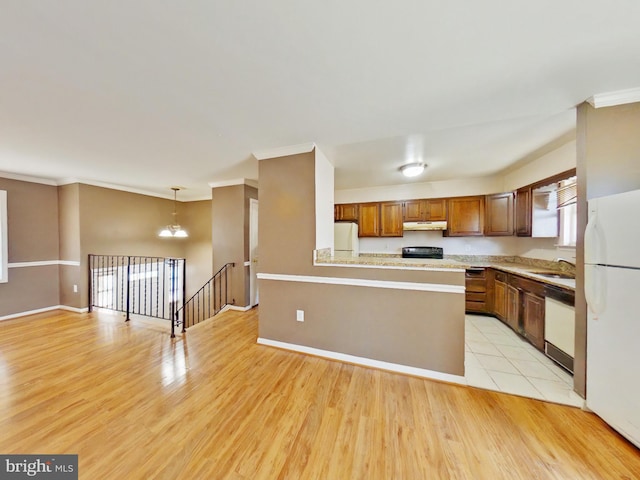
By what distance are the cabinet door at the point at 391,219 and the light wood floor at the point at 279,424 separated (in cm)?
265

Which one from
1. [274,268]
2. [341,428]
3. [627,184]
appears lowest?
[341,428]

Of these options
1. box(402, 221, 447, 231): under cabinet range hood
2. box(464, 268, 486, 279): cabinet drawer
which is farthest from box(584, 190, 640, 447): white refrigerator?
box(402, 221, 447, 231): under cabinet range hood

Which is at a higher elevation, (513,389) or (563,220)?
(563,220)

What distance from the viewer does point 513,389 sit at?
6.61ft

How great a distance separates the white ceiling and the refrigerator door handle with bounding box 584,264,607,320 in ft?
4.45

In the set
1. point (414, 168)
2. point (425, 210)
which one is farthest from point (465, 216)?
point (414, 168)

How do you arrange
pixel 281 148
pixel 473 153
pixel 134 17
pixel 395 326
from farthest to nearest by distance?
pixel 473 153
pixel 281 148
pixel 395 326
pixel 134 17

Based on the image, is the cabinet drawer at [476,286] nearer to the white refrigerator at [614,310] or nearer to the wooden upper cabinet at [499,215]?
the wooden upper cabinet at [499,215]

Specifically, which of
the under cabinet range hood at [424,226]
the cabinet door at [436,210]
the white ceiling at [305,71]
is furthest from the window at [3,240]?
the cabinet door at [436,210]

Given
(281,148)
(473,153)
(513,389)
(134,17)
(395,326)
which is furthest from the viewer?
(473,153)

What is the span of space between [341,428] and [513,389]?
165 cm

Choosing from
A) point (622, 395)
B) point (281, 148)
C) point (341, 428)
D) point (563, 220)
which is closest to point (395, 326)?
point (341, 428)

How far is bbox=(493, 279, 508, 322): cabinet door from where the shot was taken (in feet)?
11.0

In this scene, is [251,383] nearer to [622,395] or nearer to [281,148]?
[281,148]
